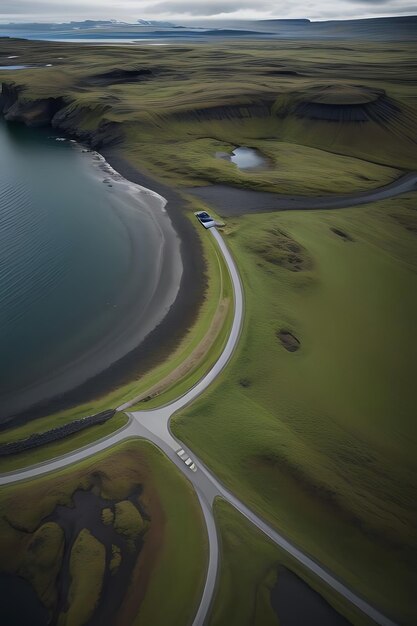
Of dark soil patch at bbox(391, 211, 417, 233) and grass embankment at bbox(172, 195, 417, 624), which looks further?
dark soil patch at bbox(391, 211, 417, 233)

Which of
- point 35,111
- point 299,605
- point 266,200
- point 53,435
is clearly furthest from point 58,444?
point 35,111

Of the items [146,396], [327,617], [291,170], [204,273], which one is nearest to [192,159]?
[291,170]

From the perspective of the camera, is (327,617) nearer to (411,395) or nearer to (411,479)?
(411,479)

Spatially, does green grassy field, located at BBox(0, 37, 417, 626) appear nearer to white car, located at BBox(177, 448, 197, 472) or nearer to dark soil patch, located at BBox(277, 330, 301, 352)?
dark soil patch, located at BBox(277, 330, 301, 352)

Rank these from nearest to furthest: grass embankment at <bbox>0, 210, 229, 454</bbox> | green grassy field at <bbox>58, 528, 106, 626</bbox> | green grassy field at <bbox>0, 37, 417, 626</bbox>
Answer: green grassy field at <bbox>58, 528, 106, 626</bbox>
green grassy field at <bbox>0, 37, 417, 626</bbox>
grass embankment at <bbox>0, 210, 229, 454</bbox>

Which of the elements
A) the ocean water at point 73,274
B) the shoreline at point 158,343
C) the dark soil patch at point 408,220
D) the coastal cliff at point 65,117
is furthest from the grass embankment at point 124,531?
the coastal cliff at point 65,117

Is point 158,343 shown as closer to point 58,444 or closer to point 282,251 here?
point 58,444

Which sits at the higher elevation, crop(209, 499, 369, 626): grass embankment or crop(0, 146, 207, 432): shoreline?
crop(0, 146, 207, 432): shoreline

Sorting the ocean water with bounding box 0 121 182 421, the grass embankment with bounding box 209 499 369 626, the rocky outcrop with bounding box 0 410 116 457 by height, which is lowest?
the grass embankment with bounding box 209 499 369 626

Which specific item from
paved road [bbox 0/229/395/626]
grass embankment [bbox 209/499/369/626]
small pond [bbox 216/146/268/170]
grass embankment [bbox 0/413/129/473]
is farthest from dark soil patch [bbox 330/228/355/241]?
grass embankment [bbox 209/499/369/626]
